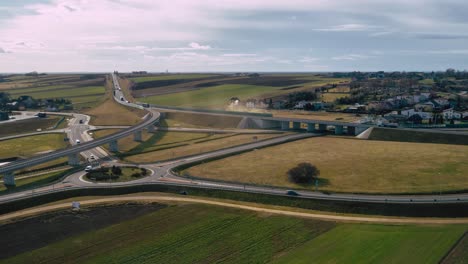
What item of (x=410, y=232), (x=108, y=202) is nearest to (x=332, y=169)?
(x=410, y=232)

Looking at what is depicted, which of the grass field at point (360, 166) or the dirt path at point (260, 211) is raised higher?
the grass field at point (360, 166)

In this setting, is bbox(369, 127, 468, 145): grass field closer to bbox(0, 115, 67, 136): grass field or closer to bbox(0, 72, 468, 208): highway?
bbox(0, 72, 468, 208): highway

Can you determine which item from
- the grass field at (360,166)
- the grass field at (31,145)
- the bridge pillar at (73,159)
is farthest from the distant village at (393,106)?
the grass field at (31,145)

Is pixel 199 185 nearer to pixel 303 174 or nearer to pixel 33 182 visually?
pixel 303 174

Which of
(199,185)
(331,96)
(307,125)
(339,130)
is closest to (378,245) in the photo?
(199,185)

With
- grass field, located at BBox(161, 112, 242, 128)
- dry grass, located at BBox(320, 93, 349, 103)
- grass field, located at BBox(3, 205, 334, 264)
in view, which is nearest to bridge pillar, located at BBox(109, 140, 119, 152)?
grass field, located at BBox(161, 112, 242, 128)

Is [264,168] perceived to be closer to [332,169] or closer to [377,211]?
[332,169]

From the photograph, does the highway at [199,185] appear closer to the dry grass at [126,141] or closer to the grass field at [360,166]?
the grass field at [360,166]
